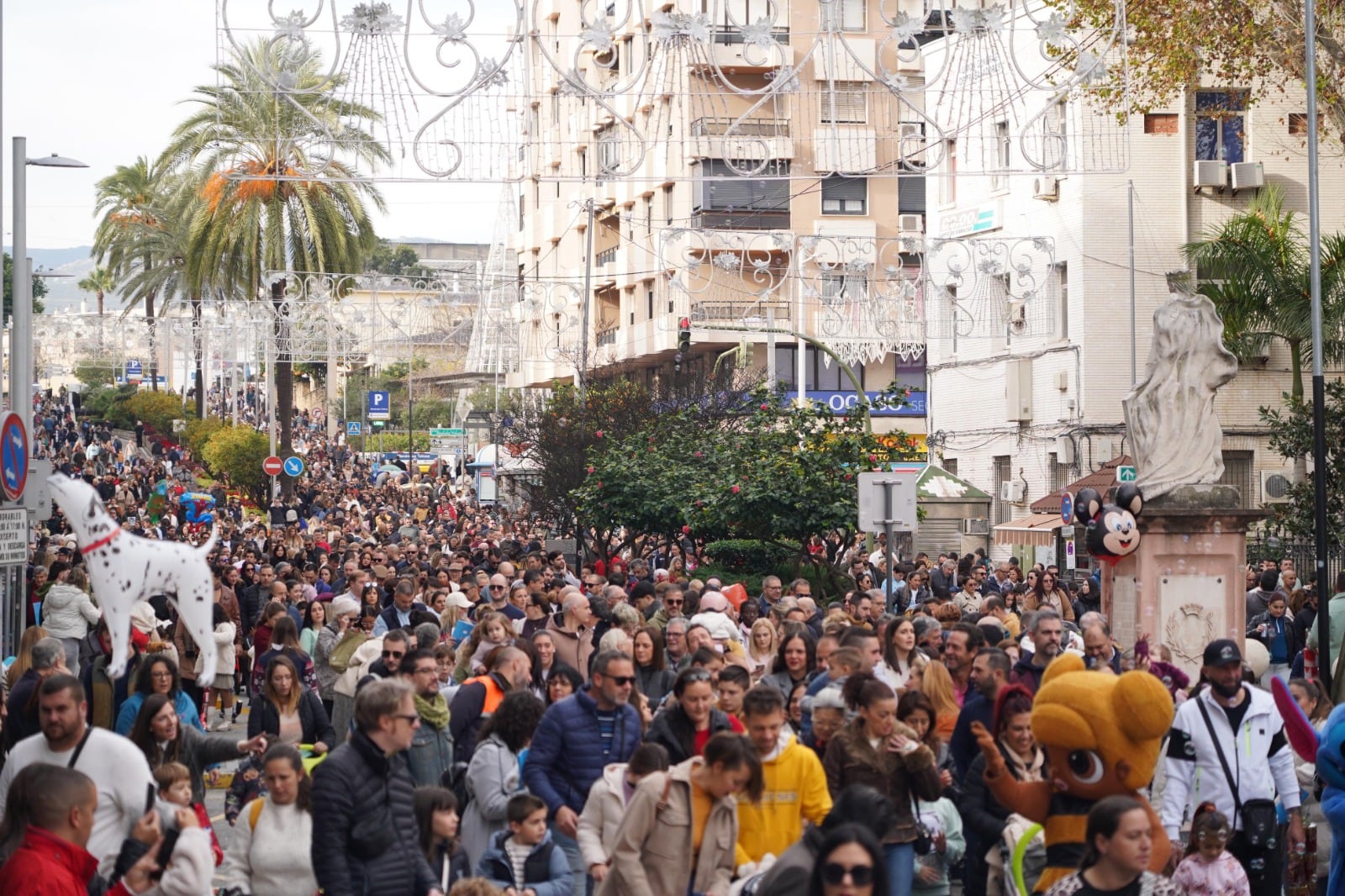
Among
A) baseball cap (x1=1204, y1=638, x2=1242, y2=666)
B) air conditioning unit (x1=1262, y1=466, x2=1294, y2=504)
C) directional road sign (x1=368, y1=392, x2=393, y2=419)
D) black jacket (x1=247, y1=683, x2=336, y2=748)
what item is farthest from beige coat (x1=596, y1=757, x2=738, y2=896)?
directional road sign (x1=368, y1=392, x2=393, y2=419)

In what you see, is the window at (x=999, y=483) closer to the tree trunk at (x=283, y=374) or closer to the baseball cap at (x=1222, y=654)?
the tree trunk at (x=283, y=374)

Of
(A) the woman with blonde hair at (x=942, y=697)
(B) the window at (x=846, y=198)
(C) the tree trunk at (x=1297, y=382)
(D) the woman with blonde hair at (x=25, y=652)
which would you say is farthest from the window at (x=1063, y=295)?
(A) the woman with blonde hair at (x=942, y=697)

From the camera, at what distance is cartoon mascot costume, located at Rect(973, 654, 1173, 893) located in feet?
24.9

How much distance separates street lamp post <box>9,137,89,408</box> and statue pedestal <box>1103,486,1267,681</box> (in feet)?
41.5

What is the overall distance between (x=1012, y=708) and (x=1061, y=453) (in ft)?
97.4

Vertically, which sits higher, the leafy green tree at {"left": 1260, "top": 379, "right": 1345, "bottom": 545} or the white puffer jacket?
the leafy green tree at {"left": 1260, "top": 379, "right": 1345, "bottom": 545}

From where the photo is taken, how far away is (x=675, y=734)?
349 inches

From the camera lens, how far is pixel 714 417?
117 ft

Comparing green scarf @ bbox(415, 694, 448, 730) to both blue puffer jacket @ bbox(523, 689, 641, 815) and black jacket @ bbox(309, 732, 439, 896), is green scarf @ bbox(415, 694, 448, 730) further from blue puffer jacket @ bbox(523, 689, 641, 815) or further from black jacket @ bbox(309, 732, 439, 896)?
black jacket @ bbox(309, 732, 439, 896)

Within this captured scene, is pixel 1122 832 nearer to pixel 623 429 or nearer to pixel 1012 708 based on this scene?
pixel 1012 708

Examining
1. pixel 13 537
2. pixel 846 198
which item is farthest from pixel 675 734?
pixel 846 198

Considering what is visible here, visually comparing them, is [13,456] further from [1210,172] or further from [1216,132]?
[1216,132]

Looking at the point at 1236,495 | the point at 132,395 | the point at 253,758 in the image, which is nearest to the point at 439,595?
the point at 1236,495

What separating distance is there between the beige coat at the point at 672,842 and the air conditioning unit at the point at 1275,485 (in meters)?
27.6
